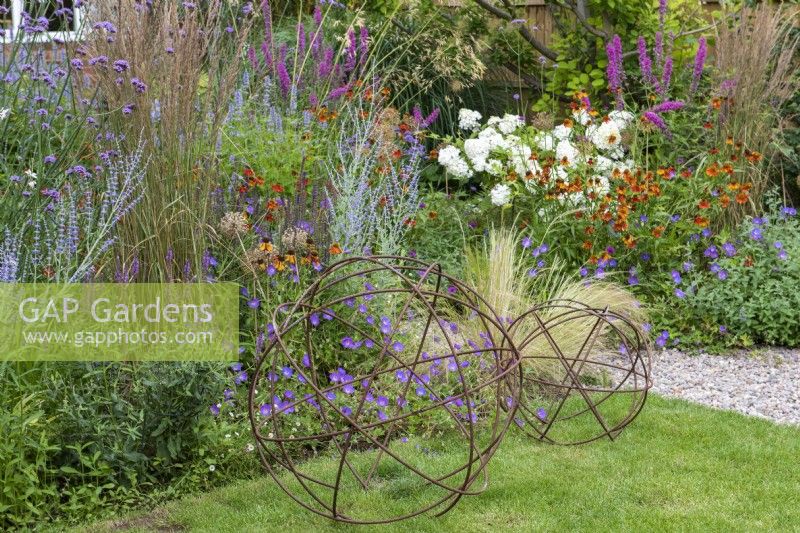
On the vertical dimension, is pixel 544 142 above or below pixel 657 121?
below

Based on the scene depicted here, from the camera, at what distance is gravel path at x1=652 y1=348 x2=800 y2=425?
4246 millimetres

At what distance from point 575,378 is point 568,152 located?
2.17 m

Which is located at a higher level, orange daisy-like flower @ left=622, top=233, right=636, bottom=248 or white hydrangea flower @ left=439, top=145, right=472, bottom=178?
white hydrangea flower @ left=439, top=145, right=472, bottom=178

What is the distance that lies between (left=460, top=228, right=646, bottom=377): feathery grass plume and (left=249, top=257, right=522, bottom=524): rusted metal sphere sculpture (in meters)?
0.17

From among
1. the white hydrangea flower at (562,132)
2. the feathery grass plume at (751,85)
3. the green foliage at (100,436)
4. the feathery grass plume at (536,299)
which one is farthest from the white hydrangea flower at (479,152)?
the green foliage at (100,436)

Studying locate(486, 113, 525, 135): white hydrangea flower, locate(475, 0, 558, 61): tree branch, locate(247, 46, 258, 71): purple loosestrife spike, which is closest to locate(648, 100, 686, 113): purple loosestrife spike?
locate(486, 113, 525, 135): white hydrangea flower

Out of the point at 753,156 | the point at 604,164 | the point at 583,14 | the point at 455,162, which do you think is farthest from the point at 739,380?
the point at 583,14

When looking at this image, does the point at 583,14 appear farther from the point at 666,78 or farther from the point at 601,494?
the point at 601,494

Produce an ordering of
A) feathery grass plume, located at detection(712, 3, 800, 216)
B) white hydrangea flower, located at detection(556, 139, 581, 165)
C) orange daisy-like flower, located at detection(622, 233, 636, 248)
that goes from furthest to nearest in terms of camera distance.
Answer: feathery grass plume, located at detection(712, 3, 800, 216) → white hydrangea flower, located at detection(556, 139, 581, 165) → orange daisy-like flower, located at detection(622, 233, 636, 248)

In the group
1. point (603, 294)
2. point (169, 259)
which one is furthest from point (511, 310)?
point (169, 259)

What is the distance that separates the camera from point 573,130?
19.3 ft

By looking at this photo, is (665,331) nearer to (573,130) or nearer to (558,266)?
(558,266)

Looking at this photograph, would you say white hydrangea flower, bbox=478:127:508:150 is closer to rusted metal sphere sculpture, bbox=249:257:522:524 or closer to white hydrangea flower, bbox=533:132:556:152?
white hydrangea flower, bbox=533:132:556:152

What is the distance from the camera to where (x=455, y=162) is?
5.89 m
